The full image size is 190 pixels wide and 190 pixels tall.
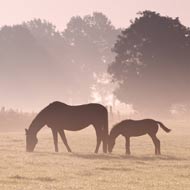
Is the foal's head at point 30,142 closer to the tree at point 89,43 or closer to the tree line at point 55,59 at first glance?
the tree line at point 55,59

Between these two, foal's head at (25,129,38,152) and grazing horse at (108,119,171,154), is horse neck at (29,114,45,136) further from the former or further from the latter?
grazing horse at (108,119,171,154)

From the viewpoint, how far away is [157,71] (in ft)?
225

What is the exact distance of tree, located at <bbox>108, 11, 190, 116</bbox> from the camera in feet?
226

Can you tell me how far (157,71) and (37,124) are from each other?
143 feet

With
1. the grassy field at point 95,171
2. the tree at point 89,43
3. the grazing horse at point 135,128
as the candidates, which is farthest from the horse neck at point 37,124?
the tree at point 89,43

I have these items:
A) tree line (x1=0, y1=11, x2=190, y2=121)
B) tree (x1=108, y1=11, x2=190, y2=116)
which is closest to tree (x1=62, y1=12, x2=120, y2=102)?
tree line (x1=0, y1=11, x2=190, y2=121)

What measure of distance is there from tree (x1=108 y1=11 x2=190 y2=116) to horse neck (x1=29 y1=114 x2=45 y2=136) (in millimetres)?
43082

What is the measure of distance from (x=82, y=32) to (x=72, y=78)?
43.5 feet

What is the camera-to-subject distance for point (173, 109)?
235 ft

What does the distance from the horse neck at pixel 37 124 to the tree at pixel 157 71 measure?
4308cm

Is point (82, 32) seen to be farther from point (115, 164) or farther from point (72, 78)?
point (115, 164)

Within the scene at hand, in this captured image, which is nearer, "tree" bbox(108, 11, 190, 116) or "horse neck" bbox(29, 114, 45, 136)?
"horse neck" bbox(29, 114, 45, 136)

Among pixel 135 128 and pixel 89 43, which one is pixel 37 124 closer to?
pixel 135 128

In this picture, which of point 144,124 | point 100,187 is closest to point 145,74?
point 144,124
